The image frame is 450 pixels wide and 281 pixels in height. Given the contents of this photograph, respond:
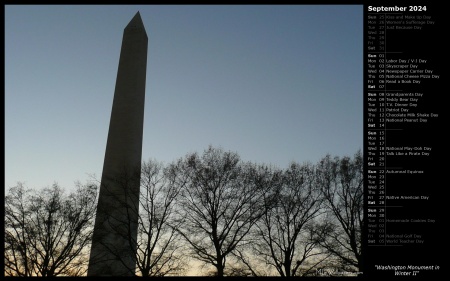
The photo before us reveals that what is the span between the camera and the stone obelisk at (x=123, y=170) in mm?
30875

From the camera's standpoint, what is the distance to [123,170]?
3384 cm

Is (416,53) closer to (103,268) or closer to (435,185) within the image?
(435,185)

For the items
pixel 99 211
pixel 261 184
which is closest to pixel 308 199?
pixel 261 184

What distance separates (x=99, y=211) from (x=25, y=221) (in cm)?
644

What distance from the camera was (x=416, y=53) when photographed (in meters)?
13.4

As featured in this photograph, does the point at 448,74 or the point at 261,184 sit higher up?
the point at 448,74

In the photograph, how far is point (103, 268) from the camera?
3066 centimetres

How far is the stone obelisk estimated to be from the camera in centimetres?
3088

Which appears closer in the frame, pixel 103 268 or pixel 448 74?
pixel 448 74

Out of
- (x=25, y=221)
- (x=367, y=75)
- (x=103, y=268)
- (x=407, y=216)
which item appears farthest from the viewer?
(x=25, y=221)

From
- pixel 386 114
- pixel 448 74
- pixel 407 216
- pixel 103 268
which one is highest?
pixel 448 74

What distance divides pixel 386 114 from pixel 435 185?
9.00 ft
